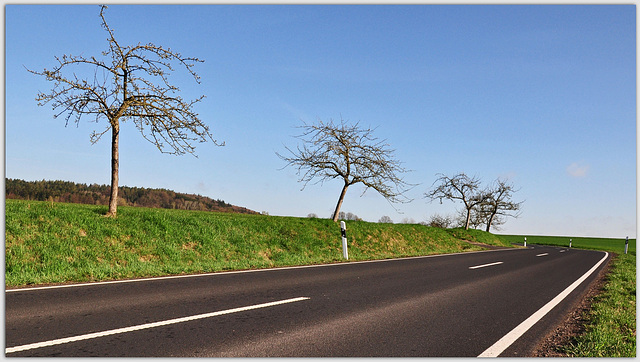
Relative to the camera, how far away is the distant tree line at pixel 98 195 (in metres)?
15.7

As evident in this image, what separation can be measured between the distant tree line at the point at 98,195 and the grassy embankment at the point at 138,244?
56.0 inches

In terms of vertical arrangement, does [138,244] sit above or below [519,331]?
below

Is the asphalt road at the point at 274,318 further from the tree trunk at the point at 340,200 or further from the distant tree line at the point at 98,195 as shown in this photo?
the tree trunk at the point at 340,200

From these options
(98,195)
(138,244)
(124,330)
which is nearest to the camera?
(124,330)

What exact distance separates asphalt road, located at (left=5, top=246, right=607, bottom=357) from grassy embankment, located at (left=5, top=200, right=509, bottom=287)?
237 centimetres

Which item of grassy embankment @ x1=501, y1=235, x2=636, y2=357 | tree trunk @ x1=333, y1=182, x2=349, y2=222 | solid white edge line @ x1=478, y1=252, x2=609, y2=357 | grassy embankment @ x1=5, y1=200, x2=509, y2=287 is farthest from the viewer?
tree trunk @ x1=333, y1=182, x2=349, y2=222

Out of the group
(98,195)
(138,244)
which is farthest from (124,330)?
(98,195)

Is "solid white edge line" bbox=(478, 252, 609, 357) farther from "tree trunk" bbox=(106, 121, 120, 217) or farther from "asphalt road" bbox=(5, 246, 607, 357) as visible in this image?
"tree trunk" bbox=(106, 121, 120, 217)

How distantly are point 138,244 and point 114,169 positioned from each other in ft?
12.0

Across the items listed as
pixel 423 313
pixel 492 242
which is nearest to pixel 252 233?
pixel 423 313

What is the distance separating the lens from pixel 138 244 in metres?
12.9

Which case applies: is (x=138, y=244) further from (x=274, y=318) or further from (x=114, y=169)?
(x=274, y=318)

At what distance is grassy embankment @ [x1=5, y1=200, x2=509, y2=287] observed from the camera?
9.90 meters

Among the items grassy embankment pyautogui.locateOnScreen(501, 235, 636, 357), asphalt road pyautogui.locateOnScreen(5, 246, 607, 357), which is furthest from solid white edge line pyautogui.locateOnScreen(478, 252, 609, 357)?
grassy embankment pyautogui.locateOnScreen(501, 235, 636, 357)
